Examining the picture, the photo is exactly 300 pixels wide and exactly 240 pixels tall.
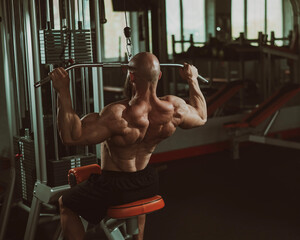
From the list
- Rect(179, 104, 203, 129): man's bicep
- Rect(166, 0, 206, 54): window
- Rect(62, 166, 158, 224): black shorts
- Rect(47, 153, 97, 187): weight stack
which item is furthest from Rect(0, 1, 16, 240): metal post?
Rect(166, 0, 206, 54): window

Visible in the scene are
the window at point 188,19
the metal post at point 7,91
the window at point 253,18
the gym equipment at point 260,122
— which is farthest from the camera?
the window at point 253,18

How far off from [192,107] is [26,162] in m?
1.25

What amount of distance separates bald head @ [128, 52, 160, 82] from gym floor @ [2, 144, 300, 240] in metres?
1.35

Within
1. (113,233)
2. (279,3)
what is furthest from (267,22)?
(113,233)

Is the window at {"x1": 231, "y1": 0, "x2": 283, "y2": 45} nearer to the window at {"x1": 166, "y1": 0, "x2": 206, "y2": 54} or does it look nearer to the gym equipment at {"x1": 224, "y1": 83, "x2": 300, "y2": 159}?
the window at {"x1": 166, "y1": 0, "x2": 206, "y2": 54}

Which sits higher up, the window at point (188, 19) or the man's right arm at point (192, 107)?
the window at point (188, 19)

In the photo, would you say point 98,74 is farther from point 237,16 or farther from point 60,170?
point 237,16

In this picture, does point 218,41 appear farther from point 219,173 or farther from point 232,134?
point 219,173

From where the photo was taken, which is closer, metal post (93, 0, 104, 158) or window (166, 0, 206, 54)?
metal post (93, 0, 104, 158)

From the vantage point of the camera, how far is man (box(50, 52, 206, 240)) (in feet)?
6.12

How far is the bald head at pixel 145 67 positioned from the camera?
191 cm

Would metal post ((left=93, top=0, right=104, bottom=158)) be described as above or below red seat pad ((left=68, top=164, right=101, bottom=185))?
above

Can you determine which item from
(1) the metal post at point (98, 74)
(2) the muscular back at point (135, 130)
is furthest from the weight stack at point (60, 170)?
(2) the muscular back at point (135, 130)

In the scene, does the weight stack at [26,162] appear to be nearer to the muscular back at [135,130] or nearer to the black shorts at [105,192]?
the black shorts at [105,192]
